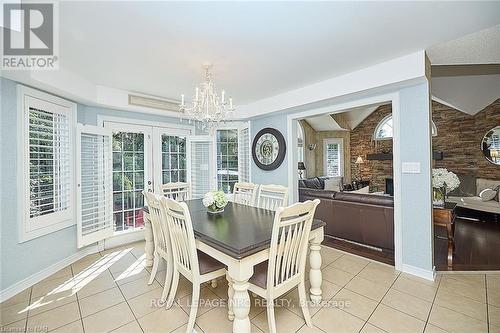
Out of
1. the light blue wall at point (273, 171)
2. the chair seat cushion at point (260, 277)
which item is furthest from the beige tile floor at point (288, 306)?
the light blue wall at point (273, 171)

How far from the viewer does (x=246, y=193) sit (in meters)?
3.24

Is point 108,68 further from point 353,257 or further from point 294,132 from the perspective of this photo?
point 353,257

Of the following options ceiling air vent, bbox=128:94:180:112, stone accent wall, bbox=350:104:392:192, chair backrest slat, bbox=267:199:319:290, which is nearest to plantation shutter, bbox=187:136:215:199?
ceiling air vent, bbox=128:94:180:112

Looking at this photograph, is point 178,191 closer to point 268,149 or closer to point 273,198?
point 273,198

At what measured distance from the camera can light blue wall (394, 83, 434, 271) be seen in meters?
2.48

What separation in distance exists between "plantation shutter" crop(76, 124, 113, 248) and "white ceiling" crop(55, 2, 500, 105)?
880 mm

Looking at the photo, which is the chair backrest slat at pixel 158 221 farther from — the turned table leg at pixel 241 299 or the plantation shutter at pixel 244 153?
the plantation shutter at pixel 244 153

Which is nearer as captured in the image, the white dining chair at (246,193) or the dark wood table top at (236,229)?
the dark wood table top at (236,229)

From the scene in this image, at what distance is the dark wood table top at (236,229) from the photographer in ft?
5.17

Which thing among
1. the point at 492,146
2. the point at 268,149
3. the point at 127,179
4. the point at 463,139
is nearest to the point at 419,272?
A: the point at 268,149

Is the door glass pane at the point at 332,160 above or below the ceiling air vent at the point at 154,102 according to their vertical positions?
below

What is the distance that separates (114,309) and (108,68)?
8.41 feet

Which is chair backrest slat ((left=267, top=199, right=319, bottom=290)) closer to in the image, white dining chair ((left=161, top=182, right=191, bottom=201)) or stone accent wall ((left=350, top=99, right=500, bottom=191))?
white dining chair ((left=161, top=182, right=191, bottom=201))

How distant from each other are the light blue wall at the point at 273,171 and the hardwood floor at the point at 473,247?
7.86 ft
